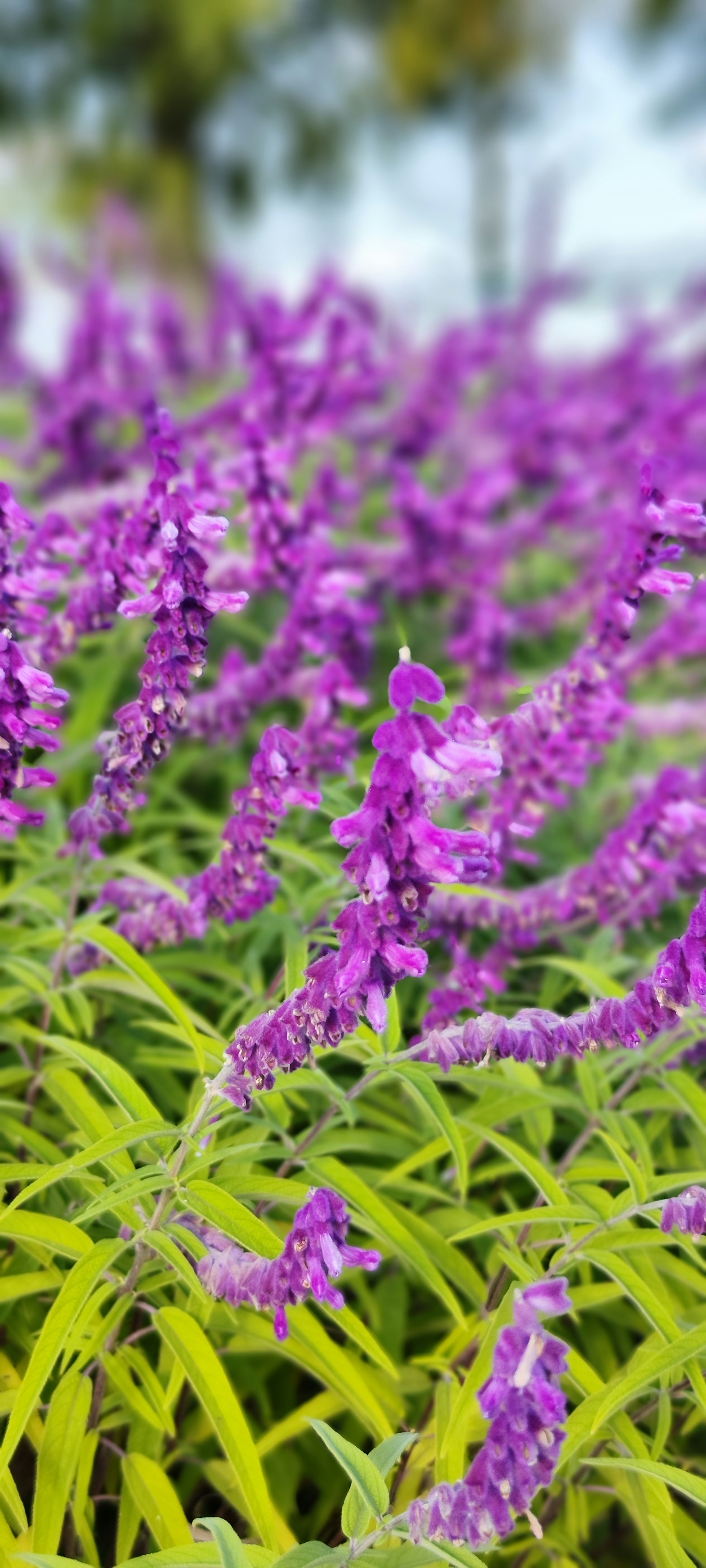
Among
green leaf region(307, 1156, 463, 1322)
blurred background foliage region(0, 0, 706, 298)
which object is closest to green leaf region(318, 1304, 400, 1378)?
green leaf region(307, 1156, 463, 1322)

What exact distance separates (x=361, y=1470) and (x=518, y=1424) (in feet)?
1.02

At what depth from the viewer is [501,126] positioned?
21.2 metres

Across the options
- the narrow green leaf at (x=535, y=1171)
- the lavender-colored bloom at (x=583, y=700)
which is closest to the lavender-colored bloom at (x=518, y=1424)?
Answer: the narrow green leaf at (x=535, y=1171)

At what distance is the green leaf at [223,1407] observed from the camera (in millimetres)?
1392

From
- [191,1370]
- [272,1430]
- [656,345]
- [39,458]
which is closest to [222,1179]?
[191,1370]

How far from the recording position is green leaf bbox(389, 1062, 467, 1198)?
152cm

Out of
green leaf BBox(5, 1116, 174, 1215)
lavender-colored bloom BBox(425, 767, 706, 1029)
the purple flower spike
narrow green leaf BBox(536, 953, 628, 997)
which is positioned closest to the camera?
the purple flower spike

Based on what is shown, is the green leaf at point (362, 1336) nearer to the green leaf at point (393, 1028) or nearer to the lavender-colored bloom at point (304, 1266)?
the lavender-colored bloom at point (304, 1266)

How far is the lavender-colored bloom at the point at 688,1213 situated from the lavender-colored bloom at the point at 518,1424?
0.27m

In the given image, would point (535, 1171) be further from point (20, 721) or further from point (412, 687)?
point (20, 721)

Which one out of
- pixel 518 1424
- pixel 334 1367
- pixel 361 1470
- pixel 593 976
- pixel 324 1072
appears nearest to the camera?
pixel 518 1424

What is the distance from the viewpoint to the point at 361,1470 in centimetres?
126

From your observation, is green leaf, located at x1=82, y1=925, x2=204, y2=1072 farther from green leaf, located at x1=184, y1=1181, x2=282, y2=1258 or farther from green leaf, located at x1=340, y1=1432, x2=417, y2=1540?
green leaf, located at x1=340, y1=1432, x2=417, y2=1540

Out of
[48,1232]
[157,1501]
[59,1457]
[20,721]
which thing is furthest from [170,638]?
[157,1501]
